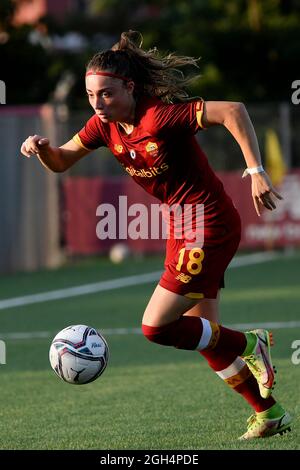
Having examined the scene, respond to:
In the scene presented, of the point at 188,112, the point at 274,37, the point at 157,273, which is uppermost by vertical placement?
the point at 274,37

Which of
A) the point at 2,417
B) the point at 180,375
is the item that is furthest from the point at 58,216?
the point at 2,417

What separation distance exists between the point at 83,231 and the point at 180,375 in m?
11.5

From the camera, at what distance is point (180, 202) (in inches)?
258

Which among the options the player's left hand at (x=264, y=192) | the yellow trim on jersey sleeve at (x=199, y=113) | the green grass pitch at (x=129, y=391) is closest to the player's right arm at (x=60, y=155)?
the yellow trim on jersey sleeve at (x=199, y=113)

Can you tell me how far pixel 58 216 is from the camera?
20.0 metres

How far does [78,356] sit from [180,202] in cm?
112

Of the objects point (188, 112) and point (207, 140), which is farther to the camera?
point (207, 140)

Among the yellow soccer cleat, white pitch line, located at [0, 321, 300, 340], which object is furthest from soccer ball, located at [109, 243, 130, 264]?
the yellow soccer cleat

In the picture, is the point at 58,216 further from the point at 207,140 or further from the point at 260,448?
the point at 260,448

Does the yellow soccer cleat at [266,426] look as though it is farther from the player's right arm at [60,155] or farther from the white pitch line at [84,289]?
the white pitch line at [84,289]

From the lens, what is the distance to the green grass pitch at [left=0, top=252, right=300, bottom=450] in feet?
21.6

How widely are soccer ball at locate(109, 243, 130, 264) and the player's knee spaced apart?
45.6 feet

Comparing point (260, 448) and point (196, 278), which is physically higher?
point (196, 278)
